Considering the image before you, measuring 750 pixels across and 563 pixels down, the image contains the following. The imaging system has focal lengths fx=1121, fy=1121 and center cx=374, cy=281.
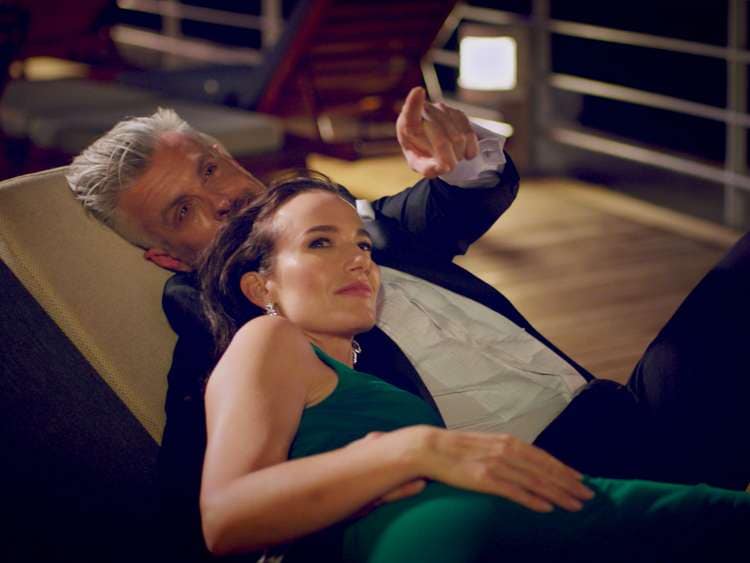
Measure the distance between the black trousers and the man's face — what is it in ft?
2.34

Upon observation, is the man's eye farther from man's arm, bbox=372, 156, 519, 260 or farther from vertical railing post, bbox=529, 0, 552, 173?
vertical railing post, bbox=529, 0, 552, 173

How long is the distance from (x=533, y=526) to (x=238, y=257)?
64cm

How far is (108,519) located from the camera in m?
1.79

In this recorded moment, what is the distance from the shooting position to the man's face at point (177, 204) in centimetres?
204

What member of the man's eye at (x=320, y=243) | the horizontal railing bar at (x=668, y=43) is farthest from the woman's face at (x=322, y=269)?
the horizontal railing bar at (x=668, y=43)

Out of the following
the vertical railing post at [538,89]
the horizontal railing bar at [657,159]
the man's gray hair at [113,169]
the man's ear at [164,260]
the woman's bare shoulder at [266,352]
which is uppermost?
the man's gray hair at [113,169]

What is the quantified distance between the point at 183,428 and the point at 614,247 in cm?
296

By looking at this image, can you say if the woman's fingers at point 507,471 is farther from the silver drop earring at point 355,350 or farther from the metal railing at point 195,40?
the metal railing at point 195,40

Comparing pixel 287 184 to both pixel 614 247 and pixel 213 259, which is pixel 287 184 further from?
pixel 614 247

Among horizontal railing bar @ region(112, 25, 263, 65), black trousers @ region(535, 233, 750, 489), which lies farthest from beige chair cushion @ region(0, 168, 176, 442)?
horizontal railing bar @ region(112, 25, 263, 65)

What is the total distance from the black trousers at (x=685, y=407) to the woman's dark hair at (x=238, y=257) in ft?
1.85

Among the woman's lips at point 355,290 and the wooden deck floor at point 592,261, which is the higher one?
the woman's lips at point 355,290

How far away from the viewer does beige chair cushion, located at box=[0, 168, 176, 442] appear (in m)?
1.82

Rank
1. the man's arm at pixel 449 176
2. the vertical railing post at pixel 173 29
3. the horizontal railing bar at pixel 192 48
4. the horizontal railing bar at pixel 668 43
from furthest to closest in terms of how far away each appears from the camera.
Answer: the vertical railing post at pixel 173 29, the horizontal railing bar at pixel 192 48, the horizontal railing bar at pixel 668 43, the man's arm at pixel 449 176
